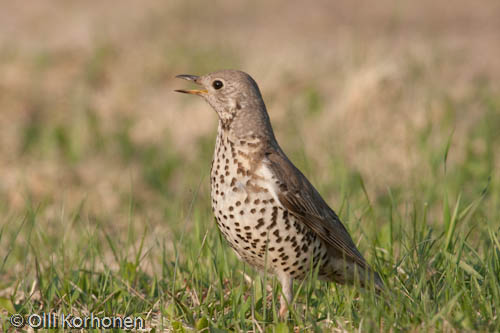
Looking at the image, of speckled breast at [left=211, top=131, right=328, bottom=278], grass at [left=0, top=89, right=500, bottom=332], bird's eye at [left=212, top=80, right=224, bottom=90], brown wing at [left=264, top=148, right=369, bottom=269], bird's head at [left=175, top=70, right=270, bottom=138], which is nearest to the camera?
grass at [left=0, top=89, right=500, bottom=332]

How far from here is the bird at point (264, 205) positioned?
13.6 feet

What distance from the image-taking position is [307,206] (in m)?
4.41

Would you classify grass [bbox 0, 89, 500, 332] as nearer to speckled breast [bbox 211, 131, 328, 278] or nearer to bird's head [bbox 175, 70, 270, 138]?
speckled breast [bbox 211, 131, 328, 278]

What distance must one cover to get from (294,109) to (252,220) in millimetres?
5879

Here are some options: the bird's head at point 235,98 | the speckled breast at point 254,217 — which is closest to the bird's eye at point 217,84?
the bird's head at point 235,98

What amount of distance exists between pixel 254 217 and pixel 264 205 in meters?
0.10

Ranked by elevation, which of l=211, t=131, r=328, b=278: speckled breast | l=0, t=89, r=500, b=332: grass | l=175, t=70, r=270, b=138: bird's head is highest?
l=175, t=70, r=270, b=138: bird's head

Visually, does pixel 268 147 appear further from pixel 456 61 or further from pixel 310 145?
Result: pixel 456 61

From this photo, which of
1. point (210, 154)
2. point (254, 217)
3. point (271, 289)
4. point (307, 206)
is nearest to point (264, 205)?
point (254, 217)

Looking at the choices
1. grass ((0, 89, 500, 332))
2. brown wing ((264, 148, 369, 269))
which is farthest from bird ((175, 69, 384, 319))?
grass ((0, 89, 500, 332))

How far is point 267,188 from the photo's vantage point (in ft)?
13.8

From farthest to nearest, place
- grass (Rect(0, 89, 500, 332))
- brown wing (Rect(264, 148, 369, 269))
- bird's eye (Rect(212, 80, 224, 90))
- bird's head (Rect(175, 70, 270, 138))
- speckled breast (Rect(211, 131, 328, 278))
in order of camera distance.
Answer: bird's eye (Rect(212, 80, 224, 90))
bird's head (Rect(175, 70, 270, 138))
brown wing (Rect(264, 148, 369, 269))
speckled breast (Rect(211, 131, 328, 278))
grass (Rect(0, 89, 500, 332))

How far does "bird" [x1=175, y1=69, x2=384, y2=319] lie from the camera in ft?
13.6

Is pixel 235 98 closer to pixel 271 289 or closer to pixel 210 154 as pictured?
pixel 271 289
